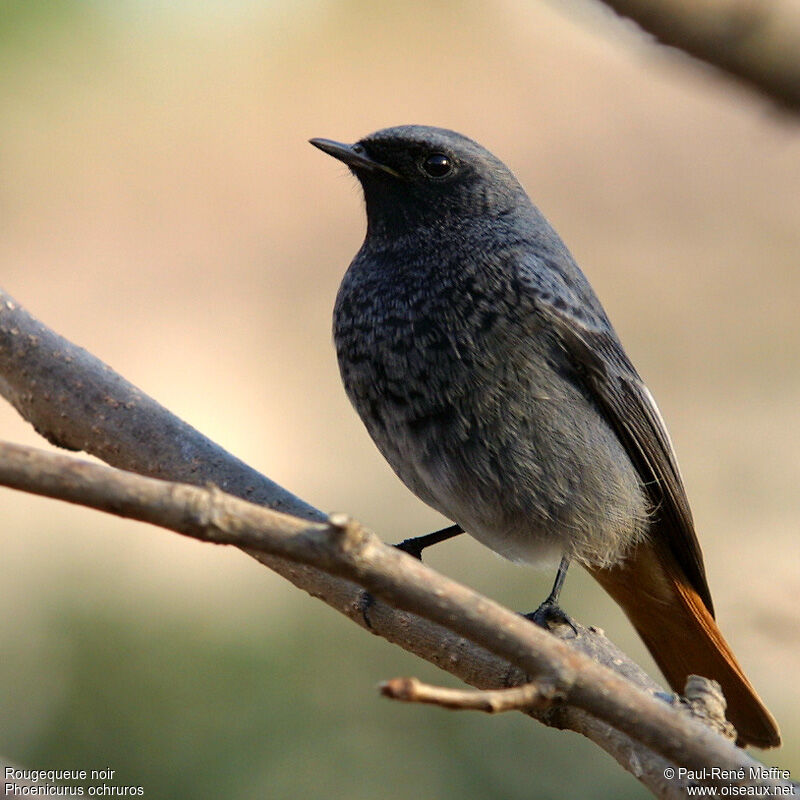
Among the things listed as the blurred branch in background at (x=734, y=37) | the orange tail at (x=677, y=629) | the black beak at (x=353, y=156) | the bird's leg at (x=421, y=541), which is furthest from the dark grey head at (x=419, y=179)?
the blurred branch in background at (x=734, y=37)

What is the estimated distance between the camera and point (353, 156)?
399 centimetres

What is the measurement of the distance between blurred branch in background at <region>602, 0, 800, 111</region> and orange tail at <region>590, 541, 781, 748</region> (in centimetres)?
306

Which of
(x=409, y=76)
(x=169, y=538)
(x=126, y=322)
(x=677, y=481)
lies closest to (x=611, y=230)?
(x=409, y=76)

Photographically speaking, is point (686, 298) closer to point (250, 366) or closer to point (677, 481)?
point (250, 366)

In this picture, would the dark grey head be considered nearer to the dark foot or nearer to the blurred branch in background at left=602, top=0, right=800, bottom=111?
the dark foot

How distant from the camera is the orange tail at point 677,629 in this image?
12.7 feet

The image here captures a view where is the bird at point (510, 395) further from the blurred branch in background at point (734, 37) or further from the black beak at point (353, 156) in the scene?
the blurred branch in background at point (734, 37)

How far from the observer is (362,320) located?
3836 mm

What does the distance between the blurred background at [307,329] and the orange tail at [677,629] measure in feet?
0.76

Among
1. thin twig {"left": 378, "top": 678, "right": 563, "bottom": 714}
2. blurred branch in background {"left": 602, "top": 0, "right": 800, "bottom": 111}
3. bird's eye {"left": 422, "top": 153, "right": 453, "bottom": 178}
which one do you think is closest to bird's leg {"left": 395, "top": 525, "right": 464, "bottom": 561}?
bird's eye {"left": 422, "top": 153, "right": 453, "bottom": 178}

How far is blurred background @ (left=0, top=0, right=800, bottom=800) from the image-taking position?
15.2 ft

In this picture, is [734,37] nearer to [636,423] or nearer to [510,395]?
[510,395]

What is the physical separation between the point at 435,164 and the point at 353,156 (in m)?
0.28

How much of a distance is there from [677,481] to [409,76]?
800 centimetres
